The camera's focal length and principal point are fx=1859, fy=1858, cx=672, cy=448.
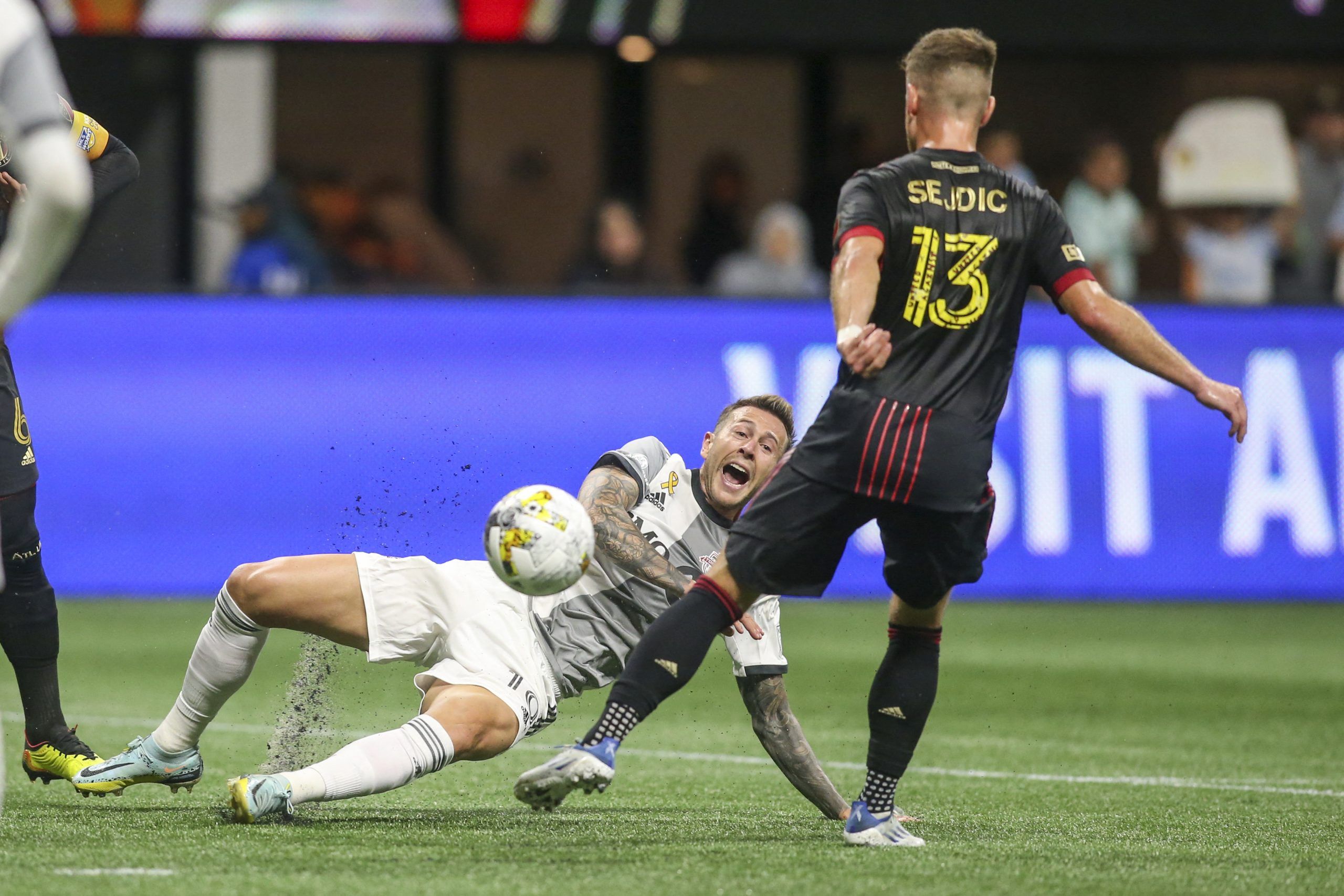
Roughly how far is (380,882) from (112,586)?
23.4 ft

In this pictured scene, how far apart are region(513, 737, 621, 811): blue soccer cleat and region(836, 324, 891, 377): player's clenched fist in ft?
3.66

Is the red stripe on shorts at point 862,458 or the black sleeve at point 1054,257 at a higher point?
the black sleeve at point 1054,257

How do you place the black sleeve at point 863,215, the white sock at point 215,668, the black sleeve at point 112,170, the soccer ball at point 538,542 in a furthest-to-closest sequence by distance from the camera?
the black sleeve at point 112,170 < the white sock at point 215,668 < the soccer ball at point 538,542 < the black sleeve at point 863,215

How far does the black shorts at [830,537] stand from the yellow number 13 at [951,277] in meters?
0.45

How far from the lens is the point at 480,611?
5.12m

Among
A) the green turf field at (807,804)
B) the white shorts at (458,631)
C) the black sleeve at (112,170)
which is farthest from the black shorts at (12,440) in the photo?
the white shorts at (458,631)

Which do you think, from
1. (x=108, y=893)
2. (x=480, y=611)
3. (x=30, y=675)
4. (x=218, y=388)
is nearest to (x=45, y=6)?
(x=218, y=388)

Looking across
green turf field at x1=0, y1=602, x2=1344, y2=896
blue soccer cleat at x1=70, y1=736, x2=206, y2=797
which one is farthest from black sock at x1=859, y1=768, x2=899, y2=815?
blue soccer cleat at x1=70, y1=736, x2=206, y2=797

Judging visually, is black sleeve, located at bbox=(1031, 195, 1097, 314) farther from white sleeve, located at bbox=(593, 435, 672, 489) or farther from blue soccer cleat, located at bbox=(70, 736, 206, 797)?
blue soccer cleat, located at bbox=(70, 736, 206, 797)

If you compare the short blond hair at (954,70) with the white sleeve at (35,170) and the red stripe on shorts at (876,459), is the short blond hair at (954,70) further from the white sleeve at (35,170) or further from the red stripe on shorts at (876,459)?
the white sleeve at (35,170)

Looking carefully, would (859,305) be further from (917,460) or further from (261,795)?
(261,795)

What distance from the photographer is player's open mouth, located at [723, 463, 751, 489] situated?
530cm

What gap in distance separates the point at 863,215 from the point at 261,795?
2.12 m

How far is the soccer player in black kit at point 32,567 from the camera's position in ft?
17.9
